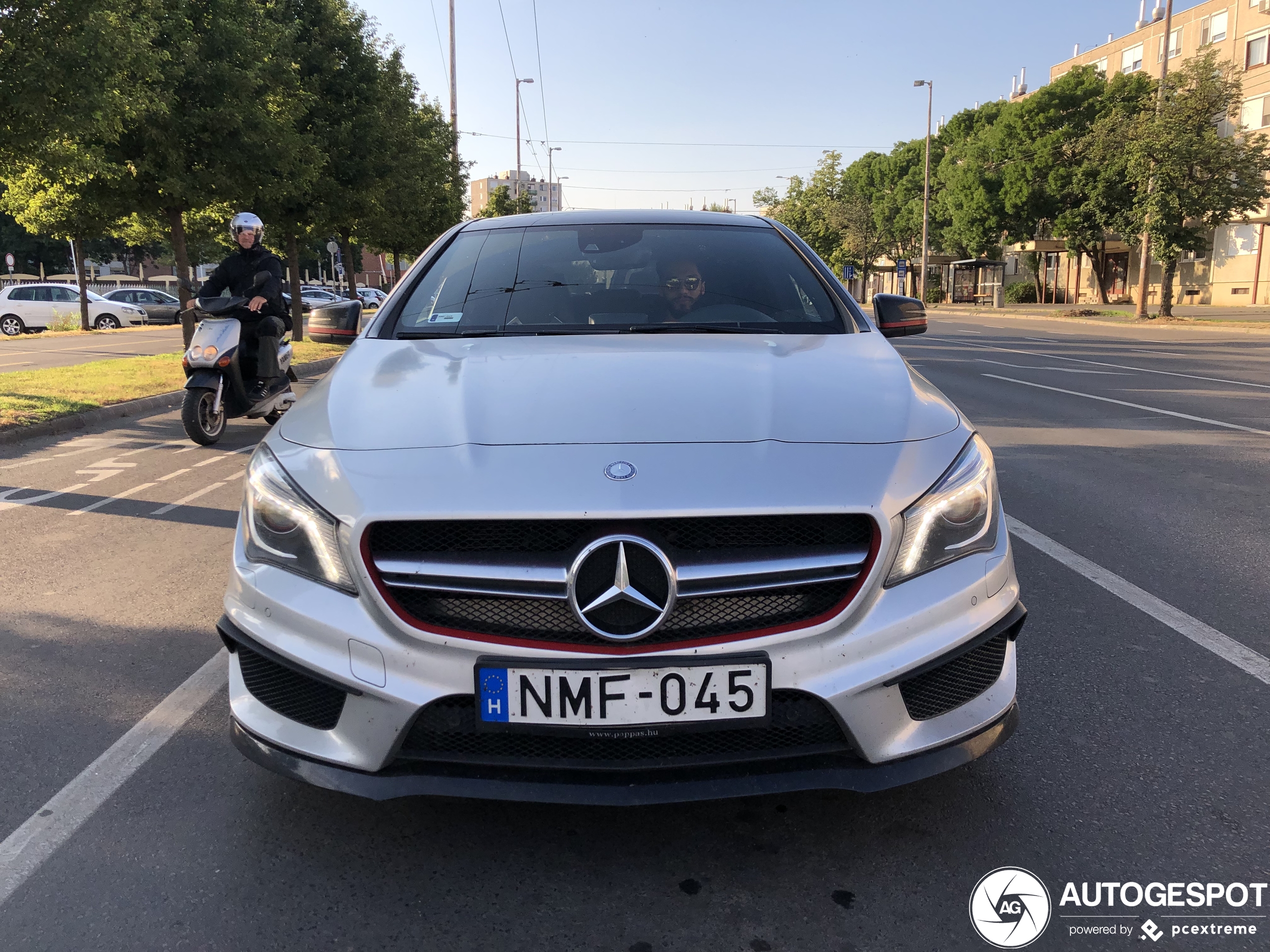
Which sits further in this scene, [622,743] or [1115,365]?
[1115,365]

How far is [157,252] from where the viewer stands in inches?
3273

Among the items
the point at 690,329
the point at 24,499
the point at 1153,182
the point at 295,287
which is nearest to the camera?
the point at 690,329

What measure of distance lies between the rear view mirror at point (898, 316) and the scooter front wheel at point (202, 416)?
6295mm

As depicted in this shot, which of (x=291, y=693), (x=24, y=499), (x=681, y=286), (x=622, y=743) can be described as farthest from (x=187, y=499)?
(x=622, y=743)

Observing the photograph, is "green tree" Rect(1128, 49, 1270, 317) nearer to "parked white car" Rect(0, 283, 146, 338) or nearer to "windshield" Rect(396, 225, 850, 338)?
"windshield" Rect(396, 225, 850, 338)

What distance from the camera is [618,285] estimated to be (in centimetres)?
365

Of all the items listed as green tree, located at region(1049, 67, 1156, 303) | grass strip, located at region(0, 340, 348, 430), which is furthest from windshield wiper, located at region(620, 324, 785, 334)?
green tree, located at region(1049, 67, 1156, 303)

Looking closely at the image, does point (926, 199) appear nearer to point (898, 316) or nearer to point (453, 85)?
point (453, 85)

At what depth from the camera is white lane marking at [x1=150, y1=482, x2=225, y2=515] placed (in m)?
6.31

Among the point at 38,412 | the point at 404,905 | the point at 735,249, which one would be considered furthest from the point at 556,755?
the point at 38,412

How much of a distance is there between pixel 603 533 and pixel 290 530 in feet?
2.40

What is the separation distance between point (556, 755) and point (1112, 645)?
2479 mm

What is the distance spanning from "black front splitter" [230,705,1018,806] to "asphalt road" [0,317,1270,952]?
10.2 inches

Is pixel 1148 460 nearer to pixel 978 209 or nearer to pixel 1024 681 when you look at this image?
pixel 1024 681
